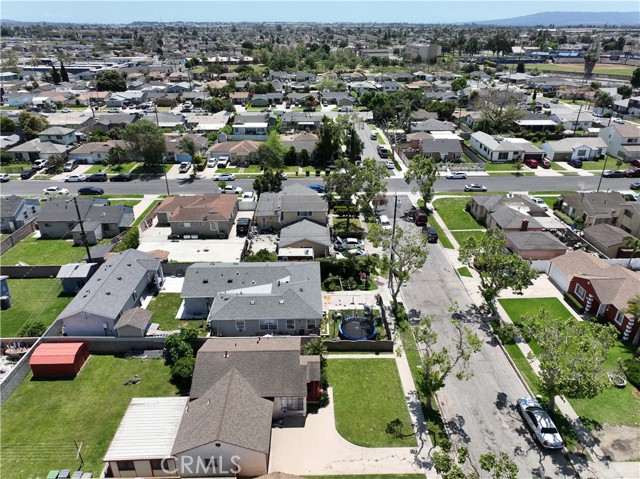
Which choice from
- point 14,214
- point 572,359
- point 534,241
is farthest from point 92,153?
point 572,359

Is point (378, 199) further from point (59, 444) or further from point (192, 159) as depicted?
point (59, 444)

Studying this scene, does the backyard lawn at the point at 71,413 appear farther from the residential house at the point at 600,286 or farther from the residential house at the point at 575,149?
the residential house at the point at 575,149

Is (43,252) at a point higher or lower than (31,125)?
lower

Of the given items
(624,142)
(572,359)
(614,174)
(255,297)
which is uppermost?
(572,359)

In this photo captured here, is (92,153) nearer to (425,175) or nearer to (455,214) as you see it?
(425,175)

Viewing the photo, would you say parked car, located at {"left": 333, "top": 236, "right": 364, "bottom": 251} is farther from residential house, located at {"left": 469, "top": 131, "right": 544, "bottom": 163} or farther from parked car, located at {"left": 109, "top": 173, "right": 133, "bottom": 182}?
residential house, located at {"left": 469, "top": 131, "right": 544, "bottom": 163}

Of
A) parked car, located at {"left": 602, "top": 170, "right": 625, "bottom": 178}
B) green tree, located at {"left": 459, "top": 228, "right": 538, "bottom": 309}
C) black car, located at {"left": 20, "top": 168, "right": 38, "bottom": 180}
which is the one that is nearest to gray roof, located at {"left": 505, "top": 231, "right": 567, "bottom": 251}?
green tree, located at {"left": 459, "top": 228, "right": 538, "bottom": 309}

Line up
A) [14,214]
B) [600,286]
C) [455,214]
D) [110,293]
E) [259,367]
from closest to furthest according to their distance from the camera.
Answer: [259,367], [110,293], [600,286], [14,214], [455,214]
